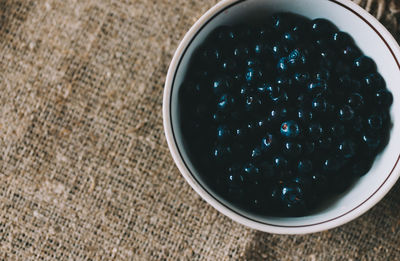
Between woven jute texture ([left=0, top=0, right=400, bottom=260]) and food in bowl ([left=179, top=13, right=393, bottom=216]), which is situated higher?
food in bowl ([left=179, top=13, right=393, bottom=216])

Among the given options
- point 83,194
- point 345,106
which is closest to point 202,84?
point 345,106

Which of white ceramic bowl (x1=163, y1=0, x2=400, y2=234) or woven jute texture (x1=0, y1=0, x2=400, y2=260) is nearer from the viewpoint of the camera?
white ceramic bowl (x1=163, y1=0, x2=400, y2=234)

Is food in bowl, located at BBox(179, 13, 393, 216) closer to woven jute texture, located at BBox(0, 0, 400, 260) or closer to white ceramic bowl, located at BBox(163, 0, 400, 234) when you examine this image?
white ceramic bowl, located at BBox(163, 0, 400, 234)

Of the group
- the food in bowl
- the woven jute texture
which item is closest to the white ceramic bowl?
the food in bowl

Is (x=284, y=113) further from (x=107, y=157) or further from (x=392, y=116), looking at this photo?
(x=107, y=157)

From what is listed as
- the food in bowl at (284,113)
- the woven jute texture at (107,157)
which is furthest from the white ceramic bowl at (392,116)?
the woven jute texture at (107,157)

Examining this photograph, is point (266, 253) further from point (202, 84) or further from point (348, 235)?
point (202, 84)
